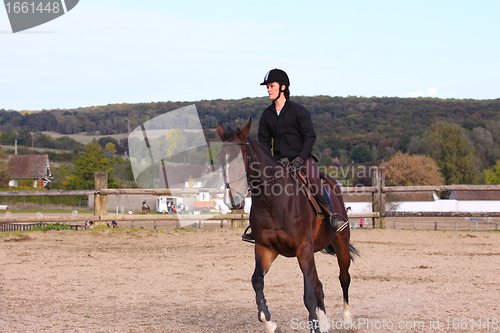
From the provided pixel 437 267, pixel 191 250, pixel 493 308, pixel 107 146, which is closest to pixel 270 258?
pixel 493 308

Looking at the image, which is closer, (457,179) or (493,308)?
(493,308)

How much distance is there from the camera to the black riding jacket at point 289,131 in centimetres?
444

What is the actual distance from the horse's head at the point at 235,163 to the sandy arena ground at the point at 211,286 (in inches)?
65.6

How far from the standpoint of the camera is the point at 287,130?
4500 millimetres

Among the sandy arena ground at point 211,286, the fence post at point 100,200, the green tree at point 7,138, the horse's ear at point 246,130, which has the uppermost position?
the green tree at point 7,138

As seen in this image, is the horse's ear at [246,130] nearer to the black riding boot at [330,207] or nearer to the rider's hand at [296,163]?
the rider's hand at [296,163]

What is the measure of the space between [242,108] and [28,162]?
5059 centimetres

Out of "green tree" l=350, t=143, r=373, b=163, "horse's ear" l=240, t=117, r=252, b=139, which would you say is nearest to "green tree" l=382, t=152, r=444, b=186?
"green tree" l=350, t=143, r=373, b=163

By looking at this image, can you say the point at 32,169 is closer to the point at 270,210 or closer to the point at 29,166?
the point at 29,166

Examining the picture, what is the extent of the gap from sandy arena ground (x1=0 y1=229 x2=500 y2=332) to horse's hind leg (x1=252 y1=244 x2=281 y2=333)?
51cm

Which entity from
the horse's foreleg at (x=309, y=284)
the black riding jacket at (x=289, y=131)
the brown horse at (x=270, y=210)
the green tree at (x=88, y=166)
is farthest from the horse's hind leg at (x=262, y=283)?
the green tree at (x=88, y=166)

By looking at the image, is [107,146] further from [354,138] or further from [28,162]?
[354,138]

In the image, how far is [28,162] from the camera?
71.8 meters

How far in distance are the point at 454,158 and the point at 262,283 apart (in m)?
65.6
